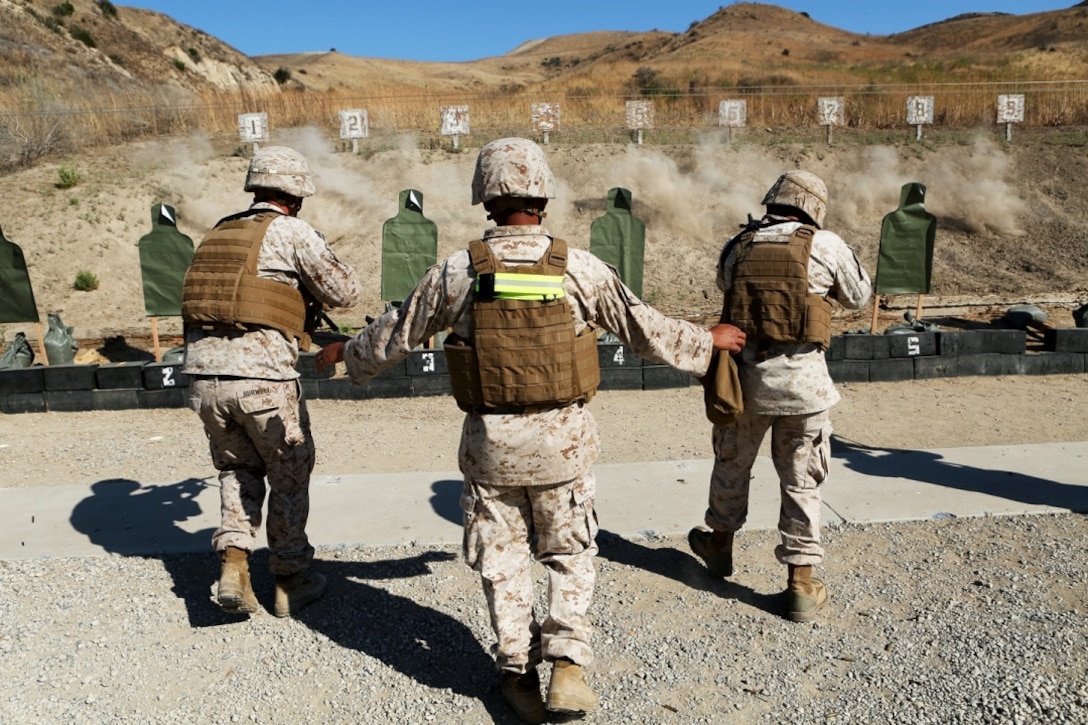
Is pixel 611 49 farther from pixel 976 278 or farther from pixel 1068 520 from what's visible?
pixel 1068 520

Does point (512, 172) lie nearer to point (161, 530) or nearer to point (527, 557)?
point (527, 557)

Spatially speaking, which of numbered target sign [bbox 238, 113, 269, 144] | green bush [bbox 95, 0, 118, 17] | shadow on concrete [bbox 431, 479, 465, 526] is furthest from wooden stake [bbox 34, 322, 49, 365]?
green bush [bbox 95, 0, 118, 17]

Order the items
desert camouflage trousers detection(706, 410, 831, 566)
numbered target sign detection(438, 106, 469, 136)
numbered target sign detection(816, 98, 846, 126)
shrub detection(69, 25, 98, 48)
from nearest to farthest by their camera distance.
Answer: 1. desert camouflage trousers detection(706, 410, 831, 566)
2. numbered target sign detection(438, 106, 469, 136)
3. numbered target sign detection(816, 98, 846, 126)
4. shrub detection(69, 25, 98, 48)

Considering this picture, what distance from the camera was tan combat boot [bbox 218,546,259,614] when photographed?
3.33m

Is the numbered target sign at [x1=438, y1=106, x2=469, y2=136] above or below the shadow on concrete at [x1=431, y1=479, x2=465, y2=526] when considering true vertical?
above

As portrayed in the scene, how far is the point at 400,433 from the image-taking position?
21.2 feet

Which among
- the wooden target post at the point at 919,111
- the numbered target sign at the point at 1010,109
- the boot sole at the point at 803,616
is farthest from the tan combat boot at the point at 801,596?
the numbered target sign at the point at 1010,109

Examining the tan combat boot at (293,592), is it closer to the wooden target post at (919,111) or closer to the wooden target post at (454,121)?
the wooden target post at (454,121)

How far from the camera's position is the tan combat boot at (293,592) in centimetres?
354

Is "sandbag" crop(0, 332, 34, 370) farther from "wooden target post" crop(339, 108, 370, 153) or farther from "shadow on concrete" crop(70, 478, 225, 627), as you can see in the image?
"wooden target post" crop(339, 108, 370, 153)

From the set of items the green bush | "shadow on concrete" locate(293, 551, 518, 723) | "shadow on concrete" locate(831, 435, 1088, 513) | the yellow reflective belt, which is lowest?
"shadow on concrete" locate(293, 551, 518, 723)

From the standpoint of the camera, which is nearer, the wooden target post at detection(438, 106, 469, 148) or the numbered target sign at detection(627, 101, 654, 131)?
the wooden target post at detection(438, 106, 469, 148)

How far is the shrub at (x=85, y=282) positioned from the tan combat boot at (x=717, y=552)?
1213 cm

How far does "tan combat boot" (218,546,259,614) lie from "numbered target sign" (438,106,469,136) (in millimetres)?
14282
